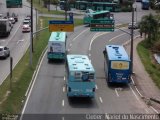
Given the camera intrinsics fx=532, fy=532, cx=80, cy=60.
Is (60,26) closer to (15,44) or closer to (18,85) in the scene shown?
(18,85)

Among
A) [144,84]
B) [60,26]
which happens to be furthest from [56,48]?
[144,84]

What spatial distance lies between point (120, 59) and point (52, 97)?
30.5 ft

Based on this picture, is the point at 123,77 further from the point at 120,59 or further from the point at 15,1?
the point at 15,1

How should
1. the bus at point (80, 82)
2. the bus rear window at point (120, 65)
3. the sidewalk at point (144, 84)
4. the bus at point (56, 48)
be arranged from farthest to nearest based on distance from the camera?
the bus at point (56, 48)
the bus rear window at point (120, 65)
the sidewalk at point (144, 84)
the bus at point (80, 82)

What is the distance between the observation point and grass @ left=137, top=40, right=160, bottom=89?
2505 inches

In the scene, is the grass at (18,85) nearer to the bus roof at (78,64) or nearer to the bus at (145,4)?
the bus roof at (78,64)

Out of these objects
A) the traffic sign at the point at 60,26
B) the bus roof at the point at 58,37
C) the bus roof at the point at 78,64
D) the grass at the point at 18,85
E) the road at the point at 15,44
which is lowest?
the grass at the point at 18,85

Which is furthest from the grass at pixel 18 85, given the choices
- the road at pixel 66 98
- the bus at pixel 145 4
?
the bus at pixel 145 4

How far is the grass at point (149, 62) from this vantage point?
6362 centimetres

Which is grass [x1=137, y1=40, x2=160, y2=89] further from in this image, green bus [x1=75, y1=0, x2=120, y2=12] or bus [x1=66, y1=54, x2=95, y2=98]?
green bus [x1=75, y1=0, x2=120, y2=12]

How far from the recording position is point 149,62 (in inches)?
2918

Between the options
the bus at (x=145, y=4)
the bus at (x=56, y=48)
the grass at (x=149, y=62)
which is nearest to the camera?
the grass at (x=149, y=62)

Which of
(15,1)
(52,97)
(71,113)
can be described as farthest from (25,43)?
(71,113)

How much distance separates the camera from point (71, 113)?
4625 centimetres
